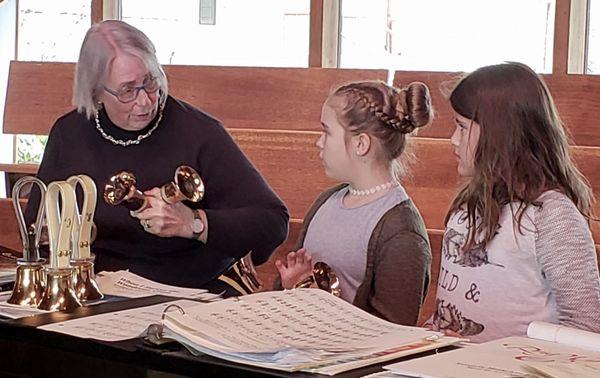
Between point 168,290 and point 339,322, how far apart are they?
1.74 ft

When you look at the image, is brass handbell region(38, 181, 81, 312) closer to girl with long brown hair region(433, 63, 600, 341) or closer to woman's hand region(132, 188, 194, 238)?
woman's hand region(132, 188, 194, 238)

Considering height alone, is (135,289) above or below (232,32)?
below

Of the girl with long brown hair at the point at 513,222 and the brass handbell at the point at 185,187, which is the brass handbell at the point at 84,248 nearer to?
the brass handbell at the point at 185,187

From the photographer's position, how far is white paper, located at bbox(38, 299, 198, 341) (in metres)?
1.50

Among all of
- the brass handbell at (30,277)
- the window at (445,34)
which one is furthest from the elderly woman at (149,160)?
the window at (445,34)

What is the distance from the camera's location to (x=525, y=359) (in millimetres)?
1307

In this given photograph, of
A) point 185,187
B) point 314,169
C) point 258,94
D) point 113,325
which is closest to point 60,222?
point 113,325

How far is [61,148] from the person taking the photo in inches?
101

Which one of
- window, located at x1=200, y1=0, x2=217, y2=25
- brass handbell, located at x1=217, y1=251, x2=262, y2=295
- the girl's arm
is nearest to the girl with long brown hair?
the girl's arm

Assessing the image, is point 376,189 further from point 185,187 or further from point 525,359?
point 525,359

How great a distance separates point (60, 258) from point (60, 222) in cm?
6

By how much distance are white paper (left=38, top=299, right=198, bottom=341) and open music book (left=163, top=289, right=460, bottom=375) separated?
11 cm

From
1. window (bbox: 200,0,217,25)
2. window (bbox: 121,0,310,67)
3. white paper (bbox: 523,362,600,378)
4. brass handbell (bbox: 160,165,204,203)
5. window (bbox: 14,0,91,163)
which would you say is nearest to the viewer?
white paper (bbox: 523,362,600,378)

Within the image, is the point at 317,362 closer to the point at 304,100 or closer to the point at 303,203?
the point at 303,203
